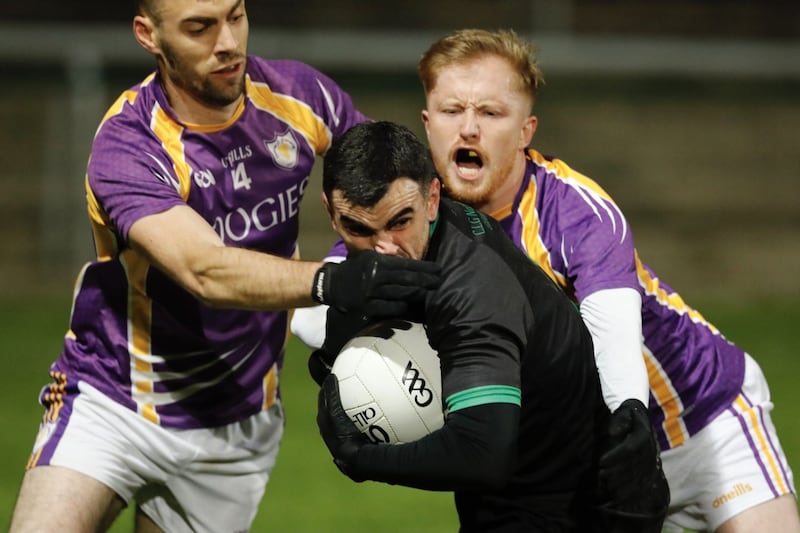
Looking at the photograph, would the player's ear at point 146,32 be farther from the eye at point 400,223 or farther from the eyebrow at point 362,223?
the eye at point 400,223

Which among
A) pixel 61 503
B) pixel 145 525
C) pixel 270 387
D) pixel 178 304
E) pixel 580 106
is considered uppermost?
pixel 580 106

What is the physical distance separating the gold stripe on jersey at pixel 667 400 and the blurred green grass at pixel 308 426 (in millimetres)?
2028

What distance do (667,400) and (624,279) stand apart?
68cm

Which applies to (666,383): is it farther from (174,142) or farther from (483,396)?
(174,142)

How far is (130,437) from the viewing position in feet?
14.3

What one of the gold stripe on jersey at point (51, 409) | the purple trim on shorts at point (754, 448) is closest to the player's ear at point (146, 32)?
the gold stripe on jersey at point (51, 409)

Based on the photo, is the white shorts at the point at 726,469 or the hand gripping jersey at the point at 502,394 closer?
the hand gripping jersey at the point at 502,394

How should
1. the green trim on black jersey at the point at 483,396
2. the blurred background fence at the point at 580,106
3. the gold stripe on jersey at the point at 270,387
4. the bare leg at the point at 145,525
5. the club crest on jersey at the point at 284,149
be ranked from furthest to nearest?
the blurred background fence at the point at 580,106 → the gold stripe on jersey at the point at 270,387 → the bare leg at the point at 145,525 → the club crest on jersey at the point at 284,149 → the green trim on black jersey at the point at 483,396

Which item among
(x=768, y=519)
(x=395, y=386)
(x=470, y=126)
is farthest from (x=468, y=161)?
(x=768, y=519)

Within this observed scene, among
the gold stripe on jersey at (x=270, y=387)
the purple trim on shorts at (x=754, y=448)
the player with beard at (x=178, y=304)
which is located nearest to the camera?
the player with beard at (x=178, y=304)

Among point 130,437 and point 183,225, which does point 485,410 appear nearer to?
point 183,225

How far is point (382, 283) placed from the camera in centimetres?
324

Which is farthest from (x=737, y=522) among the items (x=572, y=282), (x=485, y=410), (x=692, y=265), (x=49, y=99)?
(x=49, y=99)

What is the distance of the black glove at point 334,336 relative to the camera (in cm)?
360
